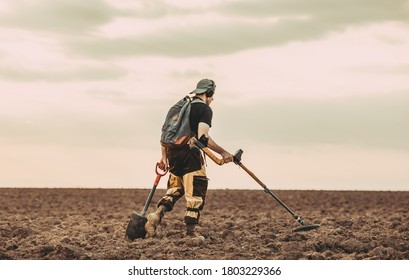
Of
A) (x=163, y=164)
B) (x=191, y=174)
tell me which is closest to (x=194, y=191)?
(x=191, y=174)

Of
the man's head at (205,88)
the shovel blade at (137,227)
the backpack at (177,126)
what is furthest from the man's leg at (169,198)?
the man's head at (205,88)

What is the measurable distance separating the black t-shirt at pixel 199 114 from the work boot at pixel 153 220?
1.17 m

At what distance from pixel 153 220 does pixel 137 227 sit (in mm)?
263

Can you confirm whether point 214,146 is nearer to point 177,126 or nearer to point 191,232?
point 177,126

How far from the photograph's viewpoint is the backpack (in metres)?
8.98

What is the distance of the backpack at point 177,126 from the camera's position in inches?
353

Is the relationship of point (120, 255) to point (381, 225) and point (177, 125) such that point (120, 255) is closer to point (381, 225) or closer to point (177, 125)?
point (177, 125)

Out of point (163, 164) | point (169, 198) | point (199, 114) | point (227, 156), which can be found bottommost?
point (169, 198)

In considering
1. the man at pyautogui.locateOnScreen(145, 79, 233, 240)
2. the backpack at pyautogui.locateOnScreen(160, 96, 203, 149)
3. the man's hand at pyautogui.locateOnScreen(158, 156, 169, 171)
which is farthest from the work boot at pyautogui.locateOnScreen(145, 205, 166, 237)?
the backpack at pyautogui.locateOnScreen(160, 96, 203, 149)

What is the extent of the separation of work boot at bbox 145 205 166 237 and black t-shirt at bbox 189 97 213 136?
117 cm

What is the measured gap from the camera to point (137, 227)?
31.4 feet

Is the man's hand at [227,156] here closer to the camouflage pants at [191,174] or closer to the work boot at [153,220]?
the camouflage pants at [191,174]
